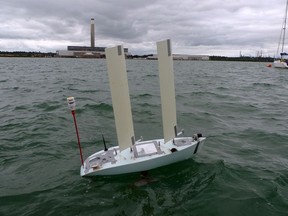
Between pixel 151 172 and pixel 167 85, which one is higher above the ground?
pixel 167 85

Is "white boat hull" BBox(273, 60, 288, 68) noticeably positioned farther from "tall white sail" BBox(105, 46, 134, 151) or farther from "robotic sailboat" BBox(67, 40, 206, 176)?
"tall white sail" BBox(105, 46, 134, 151)

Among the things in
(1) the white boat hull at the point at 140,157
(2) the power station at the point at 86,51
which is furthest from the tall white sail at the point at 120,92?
(2) the power station at the point at 86,51

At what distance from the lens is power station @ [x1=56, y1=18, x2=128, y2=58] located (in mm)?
148875

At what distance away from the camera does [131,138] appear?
24.9 feet

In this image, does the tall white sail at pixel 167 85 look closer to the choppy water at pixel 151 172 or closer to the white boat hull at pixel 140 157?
the white boat hull at pixel 140 157

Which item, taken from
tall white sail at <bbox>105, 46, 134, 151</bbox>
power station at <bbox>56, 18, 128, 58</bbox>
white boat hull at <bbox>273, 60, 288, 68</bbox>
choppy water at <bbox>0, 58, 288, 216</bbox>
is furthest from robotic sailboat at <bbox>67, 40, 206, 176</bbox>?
power station at <bbox>56, 18, 128, 58</bbox>

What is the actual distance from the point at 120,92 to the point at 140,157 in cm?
198

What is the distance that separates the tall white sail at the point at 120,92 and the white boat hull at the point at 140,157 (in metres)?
0.39

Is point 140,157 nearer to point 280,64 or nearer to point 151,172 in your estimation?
point 151,172

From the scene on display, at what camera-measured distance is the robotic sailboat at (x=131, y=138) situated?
6.88 meters

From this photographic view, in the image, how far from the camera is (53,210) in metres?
6.55

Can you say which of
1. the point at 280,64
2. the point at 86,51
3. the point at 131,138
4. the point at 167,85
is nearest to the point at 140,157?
the point at 131,138

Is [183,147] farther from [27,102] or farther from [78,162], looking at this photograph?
[27,102]

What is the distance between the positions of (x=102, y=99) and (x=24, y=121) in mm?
7155
